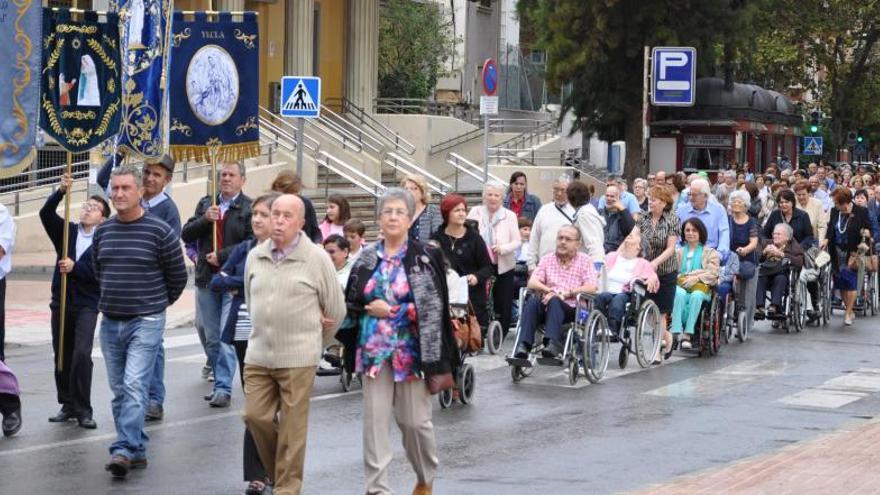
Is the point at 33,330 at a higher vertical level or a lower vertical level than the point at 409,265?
lower

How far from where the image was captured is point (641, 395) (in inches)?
583

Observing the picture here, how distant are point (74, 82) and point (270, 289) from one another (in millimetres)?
5559

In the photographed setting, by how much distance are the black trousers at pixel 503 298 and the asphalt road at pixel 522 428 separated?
77 cm

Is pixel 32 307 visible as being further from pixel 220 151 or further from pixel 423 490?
pixel 423 490

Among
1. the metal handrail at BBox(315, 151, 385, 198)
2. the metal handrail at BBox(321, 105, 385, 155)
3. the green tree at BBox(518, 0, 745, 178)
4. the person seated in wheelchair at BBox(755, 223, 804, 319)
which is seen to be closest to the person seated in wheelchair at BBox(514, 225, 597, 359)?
the person seated in wheelchair at BBox(755, 223, 804, 319)

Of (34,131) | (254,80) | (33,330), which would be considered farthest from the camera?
(33,330)

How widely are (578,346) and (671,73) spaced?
56.3 ft

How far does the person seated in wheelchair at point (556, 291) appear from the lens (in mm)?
14844

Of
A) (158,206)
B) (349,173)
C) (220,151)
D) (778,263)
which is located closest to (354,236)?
(220,151)

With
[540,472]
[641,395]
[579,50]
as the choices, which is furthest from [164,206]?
[579,50]

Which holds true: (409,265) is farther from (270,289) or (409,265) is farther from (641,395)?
(641,395)

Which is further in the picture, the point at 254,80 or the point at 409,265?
the point at 254,80

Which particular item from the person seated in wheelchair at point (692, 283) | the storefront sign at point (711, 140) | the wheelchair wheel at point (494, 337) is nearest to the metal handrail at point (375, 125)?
the storefront sign at point (711, 140)

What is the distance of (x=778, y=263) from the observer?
20.8 m
